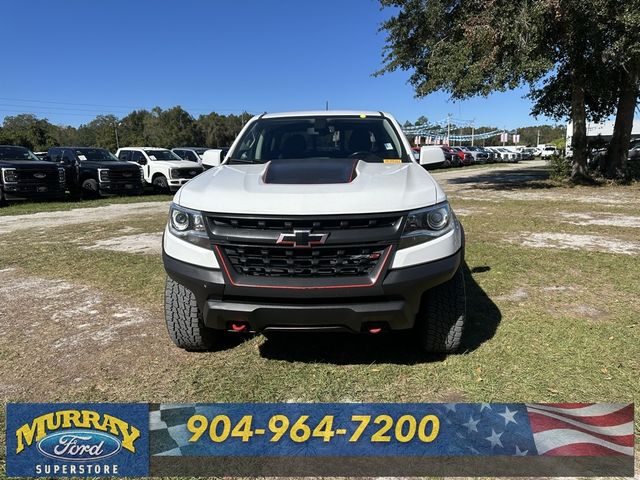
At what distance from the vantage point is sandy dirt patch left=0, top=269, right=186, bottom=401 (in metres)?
2.96

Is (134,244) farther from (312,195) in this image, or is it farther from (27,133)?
(27,133)

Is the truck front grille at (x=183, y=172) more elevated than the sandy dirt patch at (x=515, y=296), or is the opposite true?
the truck front grille at (x=183, y=172)

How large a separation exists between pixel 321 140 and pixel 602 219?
297 inches

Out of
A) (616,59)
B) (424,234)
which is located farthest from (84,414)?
(616,59)

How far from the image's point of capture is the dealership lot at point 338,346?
2.79 metres

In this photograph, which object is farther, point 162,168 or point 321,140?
point 162,168

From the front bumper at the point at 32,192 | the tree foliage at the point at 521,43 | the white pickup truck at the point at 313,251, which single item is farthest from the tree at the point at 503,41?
the front bumper at the point at 32,192

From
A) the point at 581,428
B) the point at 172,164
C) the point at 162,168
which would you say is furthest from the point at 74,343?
the point at 162,168

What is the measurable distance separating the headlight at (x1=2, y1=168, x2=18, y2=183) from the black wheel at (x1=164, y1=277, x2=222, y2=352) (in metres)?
13.3

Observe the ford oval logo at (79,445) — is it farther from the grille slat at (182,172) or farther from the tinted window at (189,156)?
the tinted window at (189,156)

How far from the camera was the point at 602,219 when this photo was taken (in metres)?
9.07

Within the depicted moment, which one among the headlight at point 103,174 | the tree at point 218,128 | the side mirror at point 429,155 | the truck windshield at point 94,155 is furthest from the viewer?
the tree at point 218,128

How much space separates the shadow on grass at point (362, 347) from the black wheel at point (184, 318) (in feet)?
1.50

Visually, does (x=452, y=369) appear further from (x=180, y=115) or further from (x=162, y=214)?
(x=180, y=115)
